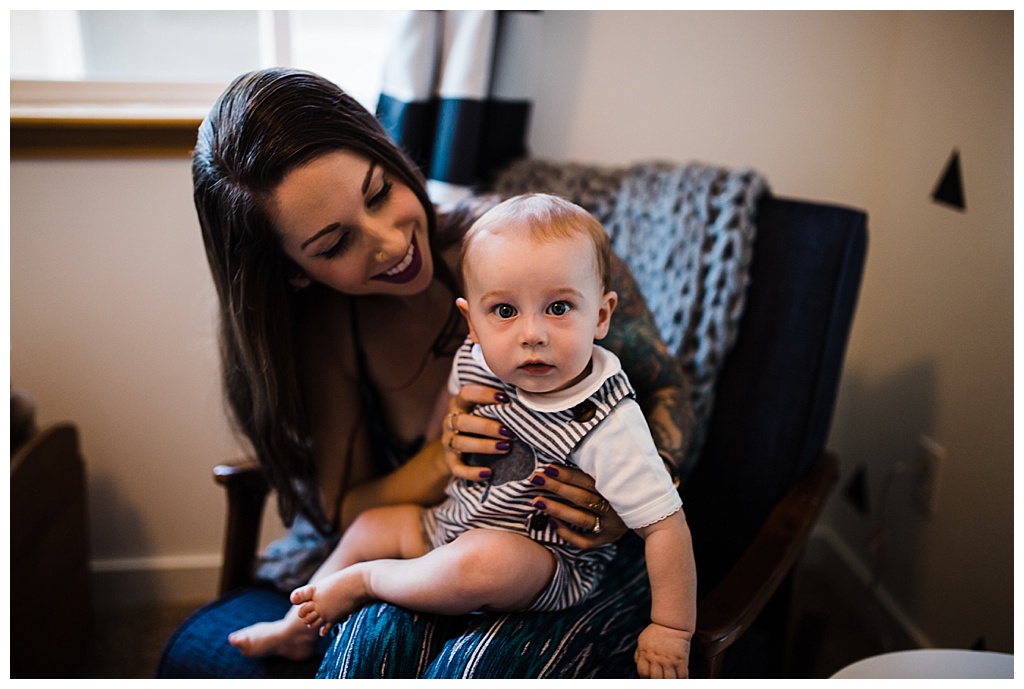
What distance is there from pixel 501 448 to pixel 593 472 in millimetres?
101

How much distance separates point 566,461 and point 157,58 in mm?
1316

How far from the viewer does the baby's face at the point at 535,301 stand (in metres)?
0.65

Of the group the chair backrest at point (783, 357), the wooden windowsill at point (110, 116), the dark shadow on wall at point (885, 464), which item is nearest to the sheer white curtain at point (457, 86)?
the wooden windowsill at point (110, 116)

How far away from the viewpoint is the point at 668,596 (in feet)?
2.31

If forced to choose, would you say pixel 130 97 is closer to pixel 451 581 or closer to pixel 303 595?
pixel 303 595

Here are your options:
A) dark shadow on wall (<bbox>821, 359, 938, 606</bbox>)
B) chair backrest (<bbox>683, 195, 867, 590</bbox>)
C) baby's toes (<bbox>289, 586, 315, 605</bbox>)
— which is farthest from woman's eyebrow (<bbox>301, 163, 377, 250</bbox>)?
dark shadow on wall (<bbox>821, 359, 938, 606</bbox>)

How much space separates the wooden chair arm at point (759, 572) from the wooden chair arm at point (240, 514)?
2.09ft

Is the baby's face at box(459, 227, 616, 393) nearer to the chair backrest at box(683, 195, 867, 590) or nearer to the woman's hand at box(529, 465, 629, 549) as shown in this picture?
the woman's hand at box(529, 465, 629, 549)

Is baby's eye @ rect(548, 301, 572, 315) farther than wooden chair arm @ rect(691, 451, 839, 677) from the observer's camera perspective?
No

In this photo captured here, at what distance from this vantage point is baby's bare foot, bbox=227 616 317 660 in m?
0.91

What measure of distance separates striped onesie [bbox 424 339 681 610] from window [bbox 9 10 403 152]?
74cm

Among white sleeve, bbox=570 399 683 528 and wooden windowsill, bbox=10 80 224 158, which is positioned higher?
wooden windowsill, bbox=10 80 224 158

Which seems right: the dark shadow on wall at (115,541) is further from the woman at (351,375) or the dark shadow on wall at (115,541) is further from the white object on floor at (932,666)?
the white object on floor at (932,666)

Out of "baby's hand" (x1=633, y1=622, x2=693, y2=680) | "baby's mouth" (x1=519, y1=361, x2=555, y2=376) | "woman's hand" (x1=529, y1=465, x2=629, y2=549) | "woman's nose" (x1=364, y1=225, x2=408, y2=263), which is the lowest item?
"baby's hand" (x1=633, y1=622, x2=693, y2=680)
